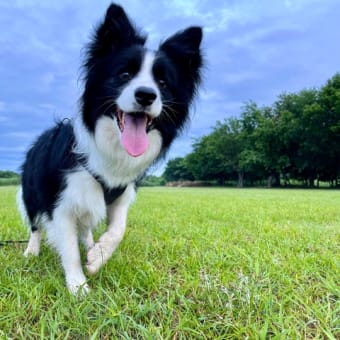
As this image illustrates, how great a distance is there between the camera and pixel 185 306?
168cm

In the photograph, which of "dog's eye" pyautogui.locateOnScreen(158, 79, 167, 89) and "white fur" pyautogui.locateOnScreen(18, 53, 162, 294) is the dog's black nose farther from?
"dog's eye" pyautogui.locateOnScreen(158, 79, 167, 89)

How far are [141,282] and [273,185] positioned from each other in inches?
1593

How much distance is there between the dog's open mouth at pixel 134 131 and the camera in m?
2.27

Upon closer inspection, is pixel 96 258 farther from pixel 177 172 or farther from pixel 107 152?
pixel 177 172

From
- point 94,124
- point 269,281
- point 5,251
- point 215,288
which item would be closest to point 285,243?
point 269,281

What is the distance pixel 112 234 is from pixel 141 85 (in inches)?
40.2

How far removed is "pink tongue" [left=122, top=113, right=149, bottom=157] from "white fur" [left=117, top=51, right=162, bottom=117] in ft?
0.29

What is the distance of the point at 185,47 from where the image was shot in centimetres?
275

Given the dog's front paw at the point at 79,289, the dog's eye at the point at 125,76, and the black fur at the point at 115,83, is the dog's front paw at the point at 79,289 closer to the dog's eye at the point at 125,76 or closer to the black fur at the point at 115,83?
the black fur at the point at 115,83

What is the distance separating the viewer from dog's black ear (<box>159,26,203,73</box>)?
2732 millimetres

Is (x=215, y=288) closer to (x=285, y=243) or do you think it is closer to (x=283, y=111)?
(x=285, y=243)

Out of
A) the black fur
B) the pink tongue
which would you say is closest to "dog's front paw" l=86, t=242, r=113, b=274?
the black fur

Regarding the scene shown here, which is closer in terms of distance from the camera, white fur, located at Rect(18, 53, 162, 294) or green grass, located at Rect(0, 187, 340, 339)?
green grass, located at Rect(0, 187, 340, 339)

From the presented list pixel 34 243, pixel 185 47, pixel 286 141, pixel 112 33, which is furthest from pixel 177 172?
pixel 112 33
